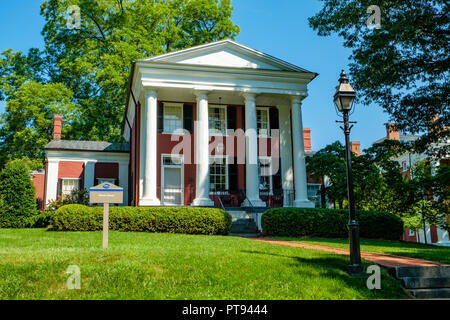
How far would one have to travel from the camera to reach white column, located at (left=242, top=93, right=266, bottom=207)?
20.3m

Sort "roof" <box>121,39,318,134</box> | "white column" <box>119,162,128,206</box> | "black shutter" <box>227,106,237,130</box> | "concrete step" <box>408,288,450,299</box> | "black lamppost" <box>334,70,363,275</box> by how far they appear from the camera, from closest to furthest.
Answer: "concrete step" <box>408,288,450,299</box> < "black lamppost" <box>334,70,363,275</box> < "roof" <box>121,39,318,134</box> < "black shutter" <box>227,106,237,130</box> < "white column" <box>119,162,128,206</box>

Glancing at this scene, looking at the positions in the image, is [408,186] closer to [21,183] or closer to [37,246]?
[37,246]

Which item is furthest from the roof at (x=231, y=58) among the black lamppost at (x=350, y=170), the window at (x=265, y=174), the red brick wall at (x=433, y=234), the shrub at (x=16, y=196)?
the red brick wall at (x=433, y=234)

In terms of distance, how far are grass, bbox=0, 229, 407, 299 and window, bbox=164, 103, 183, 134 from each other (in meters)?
13.9

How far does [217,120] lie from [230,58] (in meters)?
3.48

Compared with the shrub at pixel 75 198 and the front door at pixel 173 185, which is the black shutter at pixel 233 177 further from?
the shrub at pixel 75 198

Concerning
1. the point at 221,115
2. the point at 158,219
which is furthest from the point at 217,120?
the point at 158,219

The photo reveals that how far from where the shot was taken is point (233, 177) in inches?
871

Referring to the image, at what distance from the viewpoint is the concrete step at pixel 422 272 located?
8.23 m

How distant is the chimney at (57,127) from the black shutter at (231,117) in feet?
41.8

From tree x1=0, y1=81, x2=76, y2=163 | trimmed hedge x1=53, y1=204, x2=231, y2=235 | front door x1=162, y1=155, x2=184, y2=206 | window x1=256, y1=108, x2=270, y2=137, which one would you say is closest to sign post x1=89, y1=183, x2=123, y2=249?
trimmed hedge x1=53, y1=204, x2=231, y2=235

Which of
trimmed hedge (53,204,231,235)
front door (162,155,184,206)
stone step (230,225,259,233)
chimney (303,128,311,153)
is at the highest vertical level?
chimney (303,128,311,153)

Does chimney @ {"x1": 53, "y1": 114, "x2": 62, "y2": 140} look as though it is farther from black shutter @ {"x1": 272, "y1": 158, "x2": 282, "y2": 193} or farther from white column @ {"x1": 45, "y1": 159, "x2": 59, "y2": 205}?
black shutter @ {"x1": 272, "y1": 158, "x2": 282, "y2": 193}

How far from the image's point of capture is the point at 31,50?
110 feet
